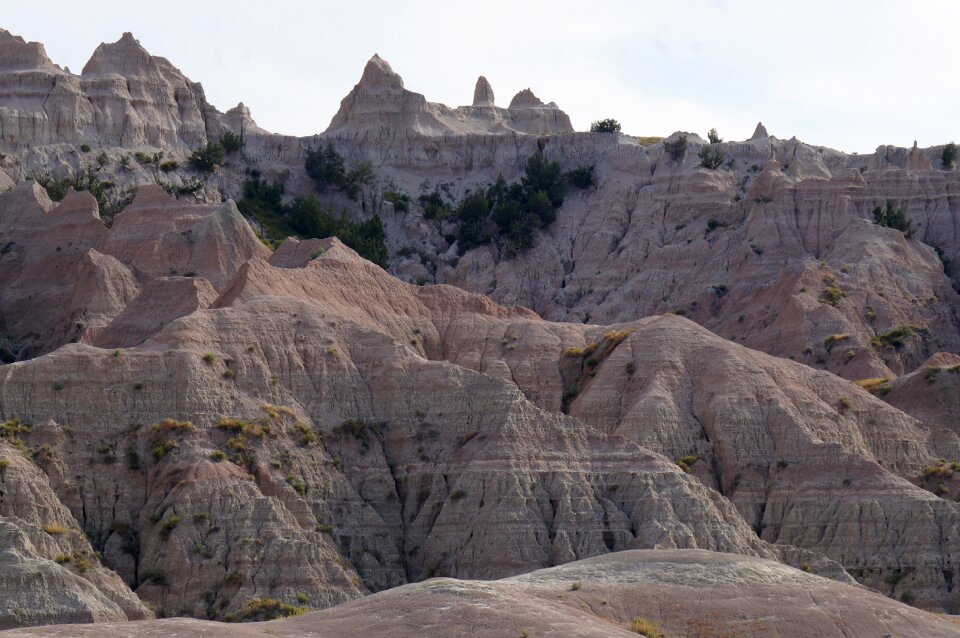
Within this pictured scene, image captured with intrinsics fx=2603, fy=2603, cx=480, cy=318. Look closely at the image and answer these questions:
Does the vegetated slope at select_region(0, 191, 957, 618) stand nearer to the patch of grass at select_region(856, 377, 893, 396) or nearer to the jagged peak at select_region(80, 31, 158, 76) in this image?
the patch of grass at select_region(856, 377, 893, 396)

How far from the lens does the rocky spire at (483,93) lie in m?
188

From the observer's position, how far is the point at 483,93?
7416 inches

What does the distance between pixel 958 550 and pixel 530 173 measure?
6705 centimetres

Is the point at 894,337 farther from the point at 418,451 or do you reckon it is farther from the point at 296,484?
the point at 296,484

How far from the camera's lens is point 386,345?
370 ft

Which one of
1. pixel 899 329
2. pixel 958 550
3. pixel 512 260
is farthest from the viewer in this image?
pixel 512 260

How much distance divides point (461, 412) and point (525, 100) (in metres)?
83.4

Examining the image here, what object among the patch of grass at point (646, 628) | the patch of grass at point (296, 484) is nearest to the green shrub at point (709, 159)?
the patch of grass at point (296, 484)

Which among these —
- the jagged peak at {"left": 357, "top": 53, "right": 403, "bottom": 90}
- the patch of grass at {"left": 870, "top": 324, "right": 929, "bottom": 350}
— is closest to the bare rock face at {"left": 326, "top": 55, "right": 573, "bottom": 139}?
the jagged peak at {"left": 357, "top": 53, "right": 403, "bottom": 90}

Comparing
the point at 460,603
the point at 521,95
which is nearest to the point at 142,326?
the point at 460,603

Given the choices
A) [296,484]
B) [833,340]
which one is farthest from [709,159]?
[296,484]

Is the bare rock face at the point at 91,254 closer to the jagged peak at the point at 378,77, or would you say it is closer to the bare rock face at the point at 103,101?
the bare rock face at the point at 103,101

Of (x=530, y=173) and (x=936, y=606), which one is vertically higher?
(x=530, y=173)

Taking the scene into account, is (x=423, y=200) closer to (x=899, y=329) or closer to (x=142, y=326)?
(x=899, y=329)
